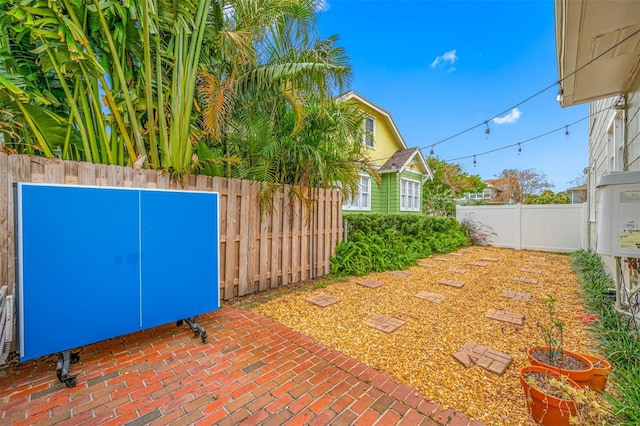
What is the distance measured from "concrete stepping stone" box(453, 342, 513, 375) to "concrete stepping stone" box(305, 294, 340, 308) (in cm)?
191

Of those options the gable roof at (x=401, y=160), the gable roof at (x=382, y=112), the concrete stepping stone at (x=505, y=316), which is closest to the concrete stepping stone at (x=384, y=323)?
the concrete stepping stone at (x=505, y=316)

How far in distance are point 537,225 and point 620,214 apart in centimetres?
879

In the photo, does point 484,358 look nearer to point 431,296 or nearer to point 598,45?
point 431,296

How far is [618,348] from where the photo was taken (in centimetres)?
265

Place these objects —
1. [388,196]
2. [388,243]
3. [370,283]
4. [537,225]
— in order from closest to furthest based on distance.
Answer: [370,283] → [388,243] → [537,225] → [388,196]

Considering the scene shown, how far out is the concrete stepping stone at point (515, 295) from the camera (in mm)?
4586

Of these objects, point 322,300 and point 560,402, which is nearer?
point 560,402

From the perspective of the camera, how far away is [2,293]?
221 centimetres

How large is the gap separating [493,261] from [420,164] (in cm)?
786

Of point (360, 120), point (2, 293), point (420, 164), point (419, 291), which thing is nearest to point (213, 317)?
point (2, 293)

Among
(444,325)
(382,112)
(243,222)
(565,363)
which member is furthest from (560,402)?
(382,112)

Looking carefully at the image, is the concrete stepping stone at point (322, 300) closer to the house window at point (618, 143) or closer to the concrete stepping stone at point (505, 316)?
the concrete stepping stone at point (505, 316)

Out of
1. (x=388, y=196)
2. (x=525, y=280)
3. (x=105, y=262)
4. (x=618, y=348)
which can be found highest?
(x=388, y=196)

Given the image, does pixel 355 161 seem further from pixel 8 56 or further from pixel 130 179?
pixel 8 56
